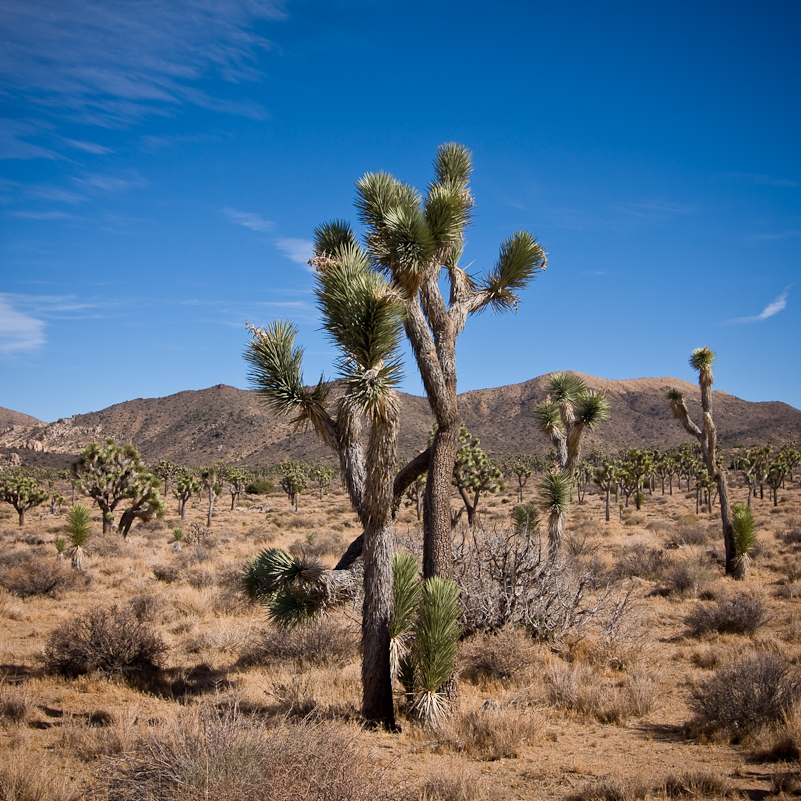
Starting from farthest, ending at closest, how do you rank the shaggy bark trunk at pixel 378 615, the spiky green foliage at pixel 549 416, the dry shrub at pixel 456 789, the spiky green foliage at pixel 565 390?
the spiky green foliage at pixel 549 416 → the spiky green foliage at pixel 565 390 → the shaggy bark trunk at pixel 378 615 → the dry shrub at pixel 456 789

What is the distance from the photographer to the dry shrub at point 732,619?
10945 millimetres

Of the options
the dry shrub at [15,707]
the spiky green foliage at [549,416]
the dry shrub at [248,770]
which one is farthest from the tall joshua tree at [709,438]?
the dry shrub at [15,707]

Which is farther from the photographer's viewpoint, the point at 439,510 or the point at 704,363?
the point at 704,363

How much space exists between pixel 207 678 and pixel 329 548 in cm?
1322

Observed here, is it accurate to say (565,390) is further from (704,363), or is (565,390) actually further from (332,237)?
(332,237)

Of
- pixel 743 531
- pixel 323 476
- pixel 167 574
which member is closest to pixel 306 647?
pixel 167 574

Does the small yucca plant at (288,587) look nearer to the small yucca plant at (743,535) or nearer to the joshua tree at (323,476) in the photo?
the small yucca plant at (743,535)

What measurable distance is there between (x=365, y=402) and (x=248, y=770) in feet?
11.4

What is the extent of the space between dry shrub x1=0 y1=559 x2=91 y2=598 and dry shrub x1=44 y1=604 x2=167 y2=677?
232 inches

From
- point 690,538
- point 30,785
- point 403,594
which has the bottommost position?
point 690,538

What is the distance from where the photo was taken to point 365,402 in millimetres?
6344

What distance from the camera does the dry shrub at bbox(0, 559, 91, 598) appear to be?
14292mm

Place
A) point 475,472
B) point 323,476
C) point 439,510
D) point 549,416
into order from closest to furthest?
point 439,510 < point 549,416 < point 475,472 < point 323,476

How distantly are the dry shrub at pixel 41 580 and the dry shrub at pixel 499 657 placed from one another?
10.7 m
